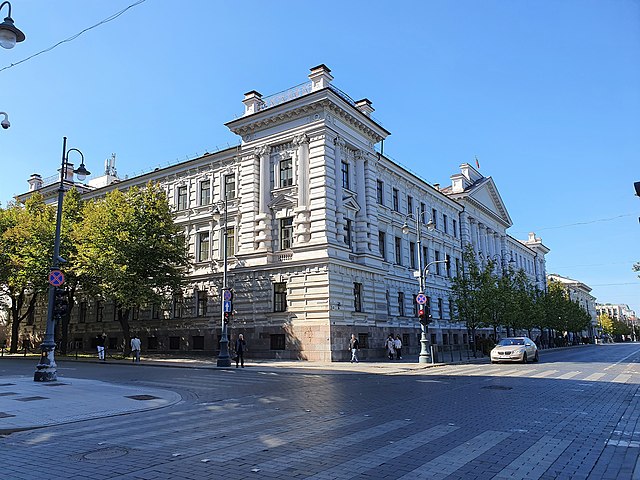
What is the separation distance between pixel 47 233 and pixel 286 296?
20.7m

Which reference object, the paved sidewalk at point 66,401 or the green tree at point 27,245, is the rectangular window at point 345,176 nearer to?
the paved sidewalk at point 66,401

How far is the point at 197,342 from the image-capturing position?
1470 inches

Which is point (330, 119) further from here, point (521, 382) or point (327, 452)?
point (327, 452)

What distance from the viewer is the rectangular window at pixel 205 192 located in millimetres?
40375

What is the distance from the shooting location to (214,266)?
125ft

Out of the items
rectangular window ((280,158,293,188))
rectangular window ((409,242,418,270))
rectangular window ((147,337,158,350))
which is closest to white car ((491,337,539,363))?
rectangular window ((409,242,418,270))

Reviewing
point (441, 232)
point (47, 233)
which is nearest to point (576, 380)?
point (441, 232)

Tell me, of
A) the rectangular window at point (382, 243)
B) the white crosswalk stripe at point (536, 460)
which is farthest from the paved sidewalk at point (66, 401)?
the rectangular window at point (382, 243)

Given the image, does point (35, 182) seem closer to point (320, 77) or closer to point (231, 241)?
point (231, 241)

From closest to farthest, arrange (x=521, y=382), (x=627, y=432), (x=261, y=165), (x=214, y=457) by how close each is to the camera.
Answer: (x=214, y=457) < (x=627, y=432) < (x=521, y=382) < (x=261, y=165)

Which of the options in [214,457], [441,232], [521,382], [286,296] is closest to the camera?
[214,457]

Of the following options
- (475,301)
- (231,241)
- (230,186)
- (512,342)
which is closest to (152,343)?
(231,241)

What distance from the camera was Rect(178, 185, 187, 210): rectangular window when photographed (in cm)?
4223

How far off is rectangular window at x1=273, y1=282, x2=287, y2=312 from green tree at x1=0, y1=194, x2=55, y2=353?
712 inches
